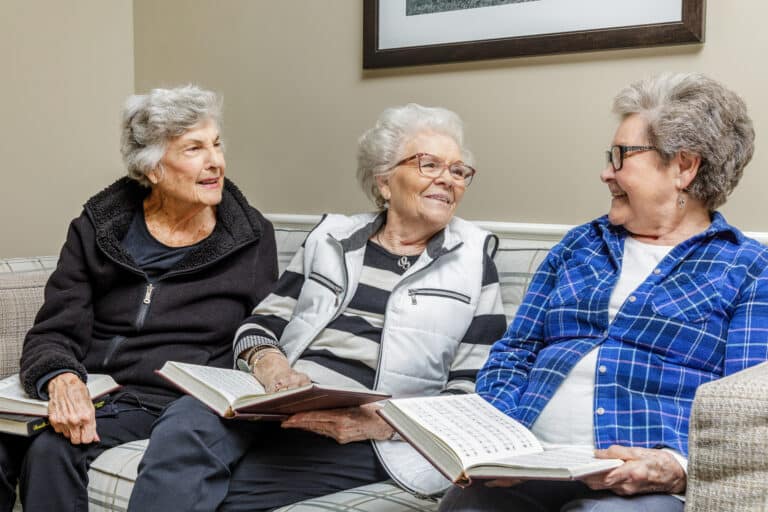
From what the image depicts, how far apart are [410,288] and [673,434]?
71 centimetres

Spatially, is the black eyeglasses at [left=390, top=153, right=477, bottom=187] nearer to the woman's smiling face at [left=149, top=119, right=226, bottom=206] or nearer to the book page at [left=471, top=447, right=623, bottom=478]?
the woman's smiling face at [left=149, top=119, right=226, bottom=206]

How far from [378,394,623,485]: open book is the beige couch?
144mm

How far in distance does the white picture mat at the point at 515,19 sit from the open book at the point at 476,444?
1.10 meters

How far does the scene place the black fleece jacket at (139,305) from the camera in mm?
2104

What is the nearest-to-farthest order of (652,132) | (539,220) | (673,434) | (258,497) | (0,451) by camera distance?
(673,434), (652,132), (258,497), (0,451), (539,220)

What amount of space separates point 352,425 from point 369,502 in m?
0.18

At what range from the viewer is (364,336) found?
197 cm

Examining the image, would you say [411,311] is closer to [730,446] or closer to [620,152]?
[620,152]

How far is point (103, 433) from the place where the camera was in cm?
193

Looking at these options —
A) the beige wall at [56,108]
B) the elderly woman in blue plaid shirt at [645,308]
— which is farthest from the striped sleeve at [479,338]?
the beige wall at [56,108]

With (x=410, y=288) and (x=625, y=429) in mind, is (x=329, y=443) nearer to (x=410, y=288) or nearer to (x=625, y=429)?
(x=410, y=288)

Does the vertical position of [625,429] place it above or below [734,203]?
below

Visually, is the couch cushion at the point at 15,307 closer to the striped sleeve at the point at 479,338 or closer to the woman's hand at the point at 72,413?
the woman's hand at the point at 72,413

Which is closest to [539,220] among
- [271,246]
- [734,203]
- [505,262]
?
[505,262]
